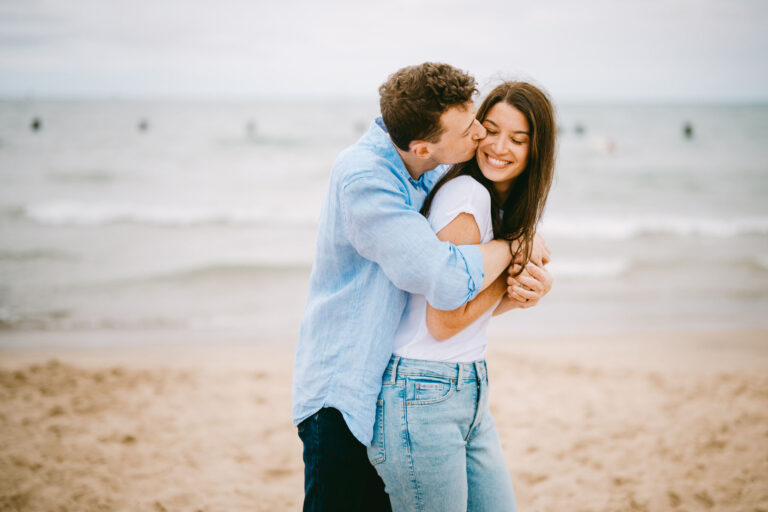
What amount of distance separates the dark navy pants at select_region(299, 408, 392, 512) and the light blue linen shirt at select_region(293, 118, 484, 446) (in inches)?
2.2

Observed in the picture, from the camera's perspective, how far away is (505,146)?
1.95m

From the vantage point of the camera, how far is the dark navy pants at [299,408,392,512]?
173 centimetres

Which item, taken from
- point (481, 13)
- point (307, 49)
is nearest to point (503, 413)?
point (481, 13)

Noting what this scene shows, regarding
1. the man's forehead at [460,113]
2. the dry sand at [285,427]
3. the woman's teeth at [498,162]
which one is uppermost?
the man's forehead at [460,113]

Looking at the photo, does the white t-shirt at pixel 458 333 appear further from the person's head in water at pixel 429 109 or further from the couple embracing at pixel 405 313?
the person's head in water at pixel 429 109

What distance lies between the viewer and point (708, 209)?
15.1m

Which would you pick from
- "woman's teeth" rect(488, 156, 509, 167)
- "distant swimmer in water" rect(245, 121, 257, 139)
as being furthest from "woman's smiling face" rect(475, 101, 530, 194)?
"distant swimmer in water" rect(245, 121, 257, 139)

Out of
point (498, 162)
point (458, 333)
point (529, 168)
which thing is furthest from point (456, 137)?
point (458, 333)

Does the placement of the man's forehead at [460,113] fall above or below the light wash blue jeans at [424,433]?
above

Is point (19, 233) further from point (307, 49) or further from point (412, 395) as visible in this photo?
point (307, 49)

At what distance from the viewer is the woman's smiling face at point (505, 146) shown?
1.95m

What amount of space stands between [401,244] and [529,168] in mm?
778

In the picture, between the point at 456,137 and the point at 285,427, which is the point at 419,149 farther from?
the point at 285,427

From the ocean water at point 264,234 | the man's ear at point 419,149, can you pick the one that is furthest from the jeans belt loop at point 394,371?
the ocean water at point 264,234
